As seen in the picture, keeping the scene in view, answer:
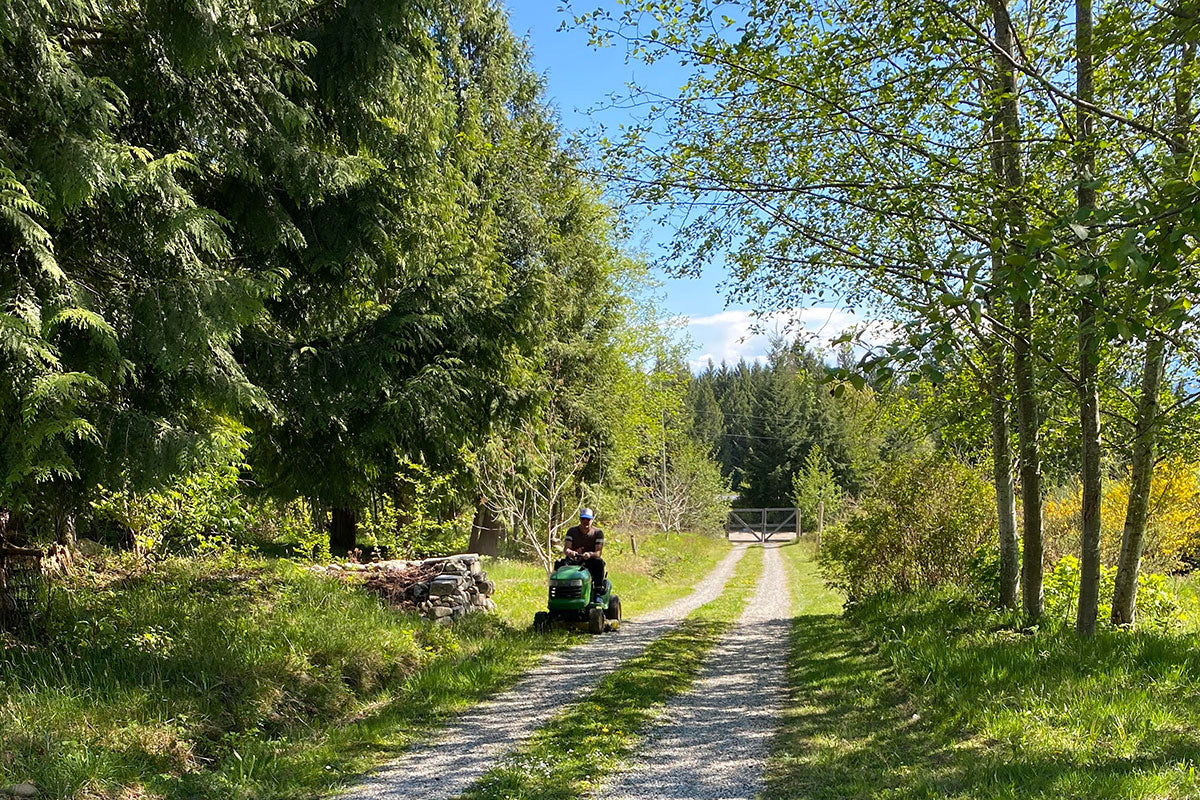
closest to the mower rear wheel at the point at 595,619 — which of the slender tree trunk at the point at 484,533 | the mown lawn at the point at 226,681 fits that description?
the mown lawn at the point at 226,681

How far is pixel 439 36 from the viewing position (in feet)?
51.8

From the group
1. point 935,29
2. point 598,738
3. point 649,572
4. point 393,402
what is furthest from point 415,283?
point 649,572

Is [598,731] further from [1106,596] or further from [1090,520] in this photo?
[1106,596]

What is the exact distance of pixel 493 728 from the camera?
246 inches

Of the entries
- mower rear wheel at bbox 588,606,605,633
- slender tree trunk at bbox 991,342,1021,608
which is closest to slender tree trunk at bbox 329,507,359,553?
mower rear wheel at bbox 588,606,605,633

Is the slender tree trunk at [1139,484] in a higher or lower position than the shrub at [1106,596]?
higher

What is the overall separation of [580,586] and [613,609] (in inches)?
57.2

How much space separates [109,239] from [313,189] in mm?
1554

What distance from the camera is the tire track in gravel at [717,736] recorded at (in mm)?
4980

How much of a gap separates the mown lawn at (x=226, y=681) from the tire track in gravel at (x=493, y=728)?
0.21 m

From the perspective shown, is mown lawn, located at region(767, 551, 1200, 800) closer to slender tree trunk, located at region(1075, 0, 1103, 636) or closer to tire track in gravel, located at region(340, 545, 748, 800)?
slender tree trunk, located at region(1075, 0, 1103, 636)

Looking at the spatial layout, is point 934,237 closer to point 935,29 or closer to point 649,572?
point 935,29

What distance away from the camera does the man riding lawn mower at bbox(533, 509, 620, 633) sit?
1048 centimetres

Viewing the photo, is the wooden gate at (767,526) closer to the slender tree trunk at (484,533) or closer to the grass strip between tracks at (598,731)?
the slender tree trunk at (484,533)
